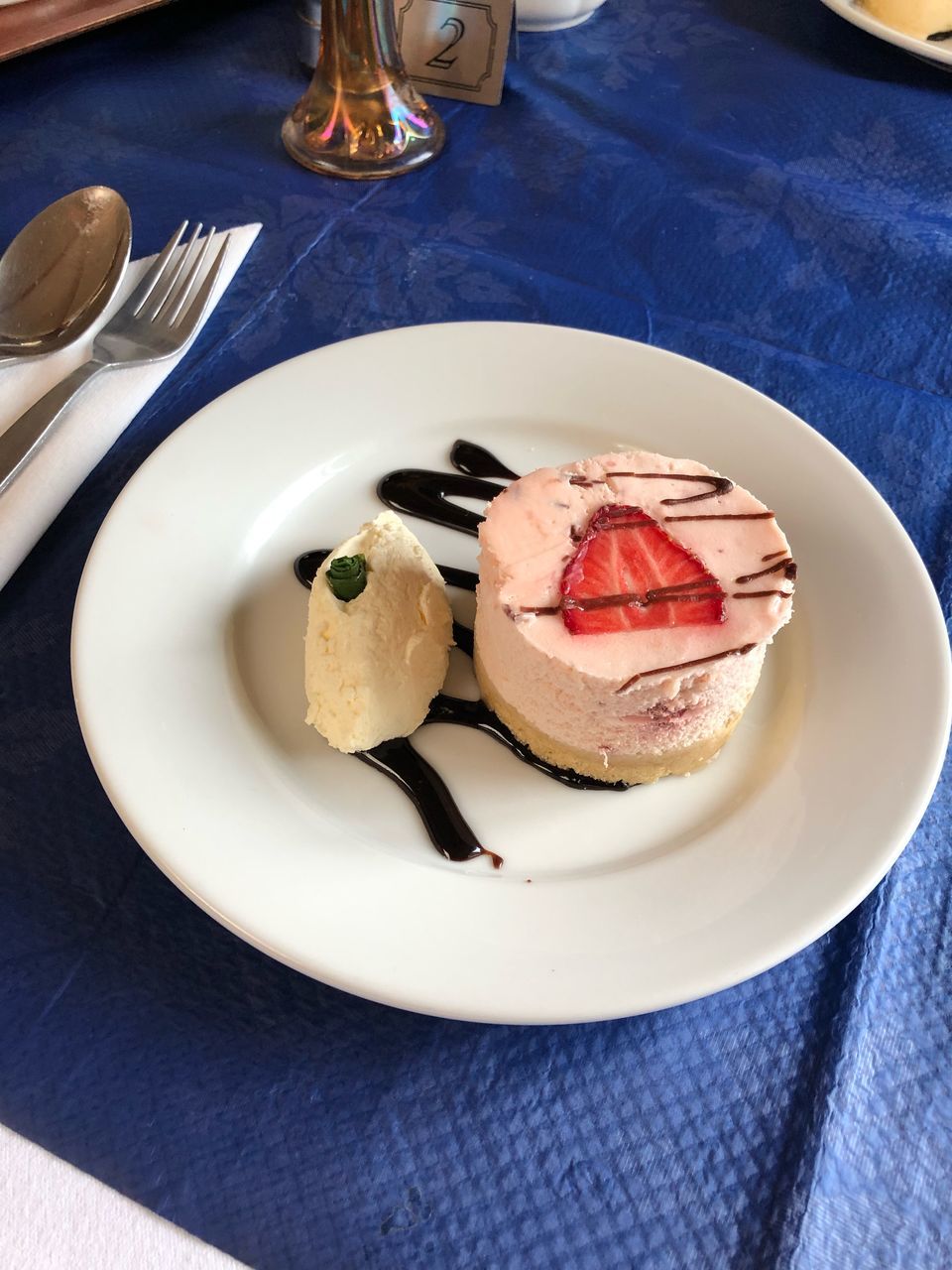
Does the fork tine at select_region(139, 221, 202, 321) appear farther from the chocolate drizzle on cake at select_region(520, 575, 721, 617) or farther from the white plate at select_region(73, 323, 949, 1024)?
the chocolate drizzle on cake at select_region(520, 575, 721, 617)

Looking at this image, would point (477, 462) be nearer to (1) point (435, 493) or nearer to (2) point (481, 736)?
(1) point (435, 493)

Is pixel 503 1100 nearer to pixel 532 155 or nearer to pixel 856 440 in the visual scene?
pixel 856 440

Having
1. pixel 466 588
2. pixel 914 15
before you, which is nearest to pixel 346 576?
pixel 466 588

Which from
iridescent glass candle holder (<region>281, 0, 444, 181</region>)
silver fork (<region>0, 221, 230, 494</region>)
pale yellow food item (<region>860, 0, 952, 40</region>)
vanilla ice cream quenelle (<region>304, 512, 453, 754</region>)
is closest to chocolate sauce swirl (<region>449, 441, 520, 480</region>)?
vanilla ice cream quenelle (<region>304, 512, 453, 754</region>)

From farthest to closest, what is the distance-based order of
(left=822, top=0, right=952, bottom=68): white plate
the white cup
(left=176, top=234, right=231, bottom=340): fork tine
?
the white cup < (left=822, top=0, right=952, bottom=68): white plate < (left=176, top=234, right=231, bottom=340): fork tine

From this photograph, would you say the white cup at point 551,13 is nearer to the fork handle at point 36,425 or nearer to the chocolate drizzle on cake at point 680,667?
the fork handle at point 36,425

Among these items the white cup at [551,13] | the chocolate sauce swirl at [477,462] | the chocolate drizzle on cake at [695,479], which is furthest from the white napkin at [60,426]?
the white cup at [551,13]

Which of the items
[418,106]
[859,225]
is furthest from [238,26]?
[859,225]
